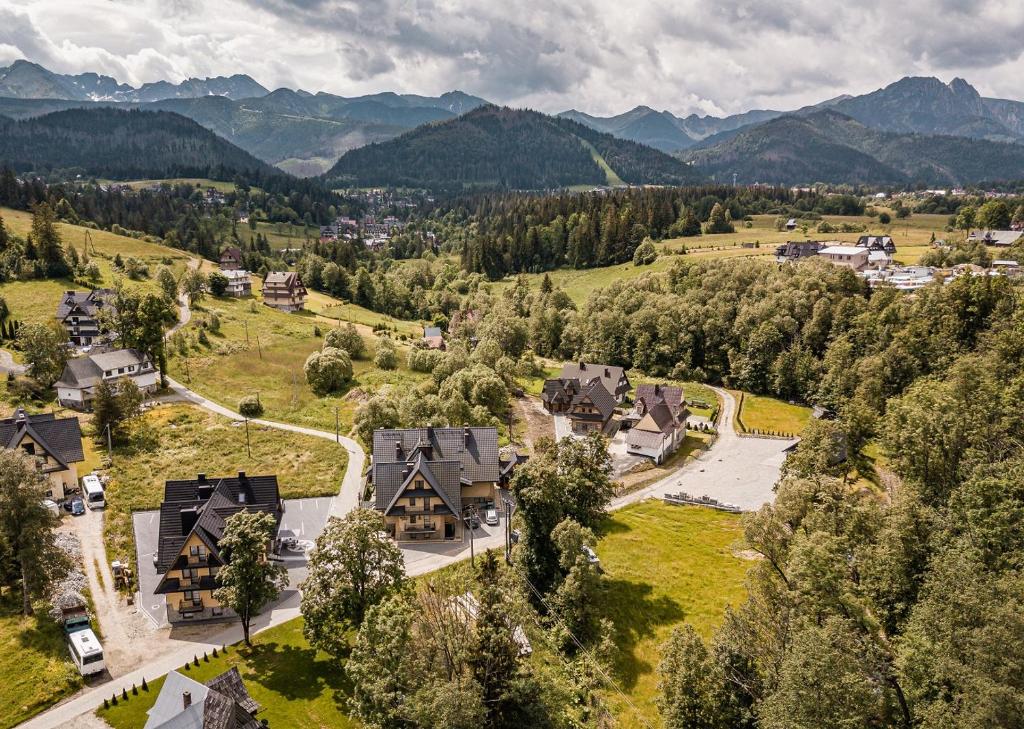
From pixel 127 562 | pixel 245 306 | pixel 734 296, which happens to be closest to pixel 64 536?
pixel 127 562

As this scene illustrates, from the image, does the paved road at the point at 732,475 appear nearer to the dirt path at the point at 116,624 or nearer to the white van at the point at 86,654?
the dirt path at the point at 116,624

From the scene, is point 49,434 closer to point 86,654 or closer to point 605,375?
point 86,654

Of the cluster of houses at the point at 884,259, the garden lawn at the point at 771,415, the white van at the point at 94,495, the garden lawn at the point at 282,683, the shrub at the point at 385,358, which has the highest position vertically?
the cluster of houses at the point at 884,259

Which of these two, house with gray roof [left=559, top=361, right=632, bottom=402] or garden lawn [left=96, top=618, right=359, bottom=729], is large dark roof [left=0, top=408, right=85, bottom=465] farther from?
house with gray roof [left=559, top=361, right=632, bottom=402]

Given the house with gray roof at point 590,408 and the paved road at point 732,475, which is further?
the house with gray roof at point 590,408

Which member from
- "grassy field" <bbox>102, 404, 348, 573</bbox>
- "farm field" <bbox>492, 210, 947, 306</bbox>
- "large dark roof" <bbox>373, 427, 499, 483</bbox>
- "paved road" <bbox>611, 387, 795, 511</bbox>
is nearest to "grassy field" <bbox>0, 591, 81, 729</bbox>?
"grassy field" <bbox>102, 404, 348, 573</bbox>

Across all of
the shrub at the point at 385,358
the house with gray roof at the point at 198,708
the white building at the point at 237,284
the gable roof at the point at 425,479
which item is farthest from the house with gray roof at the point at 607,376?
the white building at the point at 237,284
